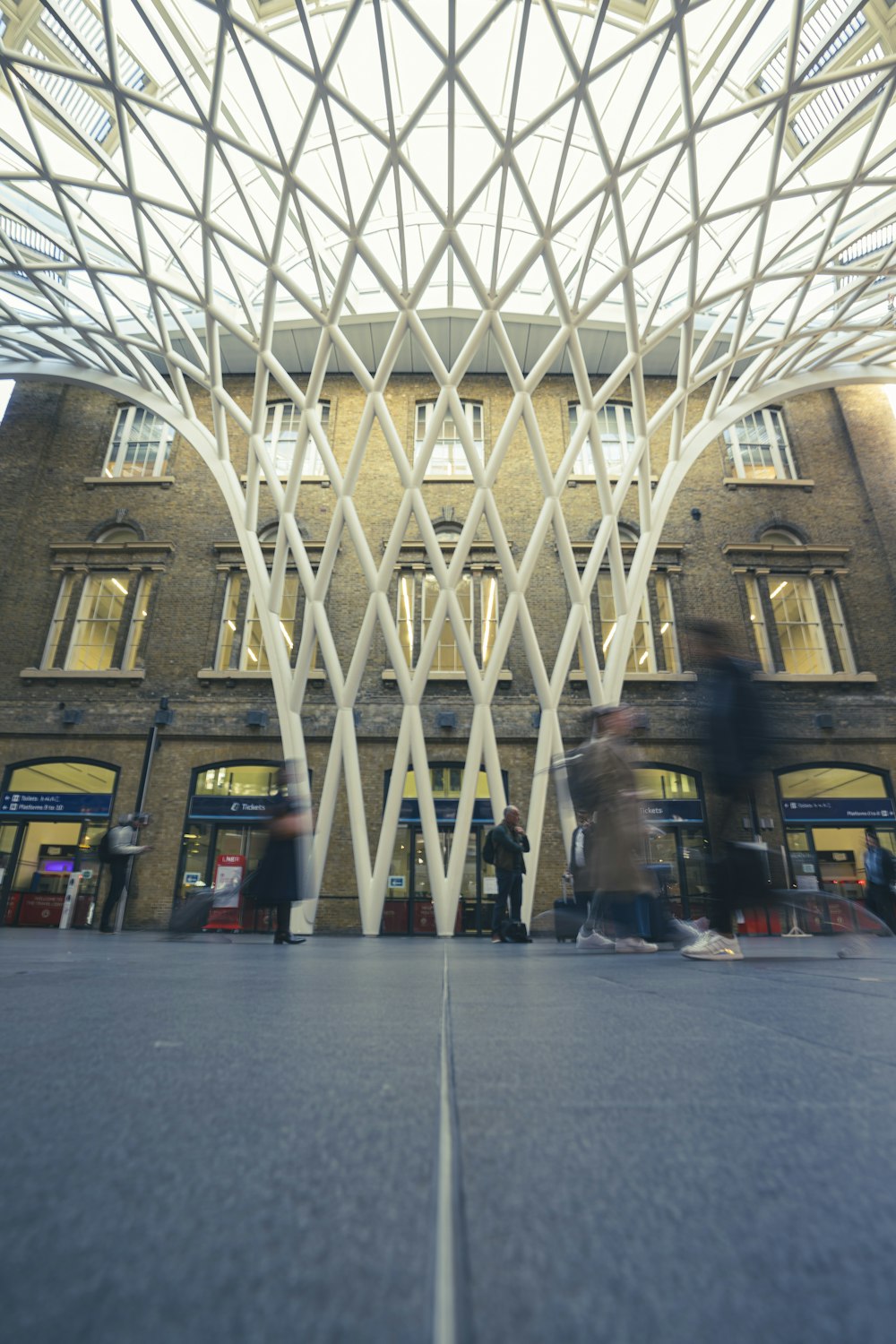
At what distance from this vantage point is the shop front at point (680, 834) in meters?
14.3

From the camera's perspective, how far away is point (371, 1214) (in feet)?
1.91

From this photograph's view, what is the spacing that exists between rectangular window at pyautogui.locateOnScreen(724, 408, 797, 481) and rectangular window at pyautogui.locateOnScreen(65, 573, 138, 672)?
52.1 feet

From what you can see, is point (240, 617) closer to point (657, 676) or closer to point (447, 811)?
point (447, 811)

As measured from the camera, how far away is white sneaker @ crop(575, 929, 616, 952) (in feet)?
21.0

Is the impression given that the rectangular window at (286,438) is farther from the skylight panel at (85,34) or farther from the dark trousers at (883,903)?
the dark trousers at (883,903)

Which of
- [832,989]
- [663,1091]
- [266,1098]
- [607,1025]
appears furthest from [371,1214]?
[832,989]

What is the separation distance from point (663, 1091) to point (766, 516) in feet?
61.0

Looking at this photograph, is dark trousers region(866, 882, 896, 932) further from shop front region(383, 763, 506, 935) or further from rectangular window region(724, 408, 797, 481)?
rectangular window region(724, 408, 797, 481)

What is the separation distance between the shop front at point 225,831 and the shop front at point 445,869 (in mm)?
2701

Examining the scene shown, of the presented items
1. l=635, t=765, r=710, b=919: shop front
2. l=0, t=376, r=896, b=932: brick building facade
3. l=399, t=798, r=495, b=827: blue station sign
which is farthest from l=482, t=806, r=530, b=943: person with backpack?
l=635, t=765, r=710, b=919: shop front

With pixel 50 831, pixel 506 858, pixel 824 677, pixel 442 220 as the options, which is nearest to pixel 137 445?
pixel 50 831

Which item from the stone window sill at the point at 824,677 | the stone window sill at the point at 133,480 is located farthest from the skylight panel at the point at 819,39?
the stone window sill at the point at 133,480

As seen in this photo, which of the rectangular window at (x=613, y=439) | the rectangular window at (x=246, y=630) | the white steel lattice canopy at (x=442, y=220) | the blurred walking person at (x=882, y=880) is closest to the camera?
the white steel lattice canopy at (x=442, y=220)

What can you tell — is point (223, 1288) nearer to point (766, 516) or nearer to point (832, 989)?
point (832, 989)
